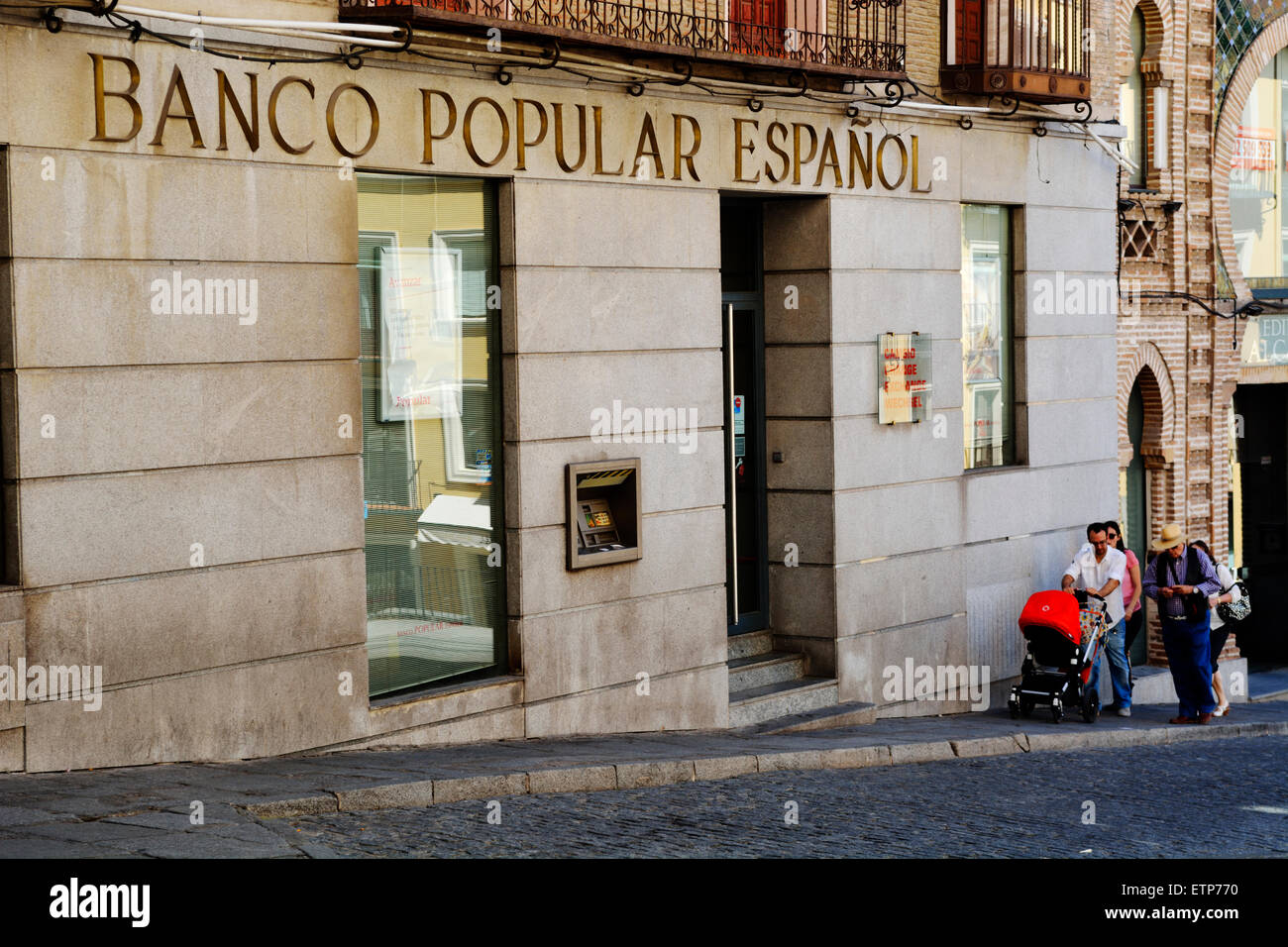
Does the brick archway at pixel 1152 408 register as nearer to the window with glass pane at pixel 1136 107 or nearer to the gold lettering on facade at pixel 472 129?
the window with glass pane at pixel 1136 107

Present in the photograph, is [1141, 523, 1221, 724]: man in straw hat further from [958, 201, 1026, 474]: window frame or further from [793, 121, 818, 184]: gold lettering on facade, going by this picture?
[793, 121, 818, 184]: gold lettering on facade

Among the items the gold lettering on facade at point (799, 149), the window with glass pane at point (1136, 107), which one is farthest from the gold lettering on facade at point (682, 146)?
the window with glass pane at point (1136, 107)

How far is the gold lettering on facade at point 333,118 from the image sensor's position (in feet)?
35.5

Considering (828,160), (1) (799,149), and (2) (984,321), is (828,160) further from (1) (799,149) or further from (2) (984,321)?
(2) (984,321)

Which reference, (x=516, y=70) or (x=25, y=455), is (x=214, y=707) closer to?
(x=25, y=455)

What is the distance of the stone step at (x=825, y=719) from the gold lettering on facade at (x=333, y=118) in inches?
221

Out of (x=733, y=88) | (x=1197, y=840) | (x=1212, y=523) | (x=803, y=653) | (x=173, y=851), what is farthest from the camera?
(x=1212, y=523)

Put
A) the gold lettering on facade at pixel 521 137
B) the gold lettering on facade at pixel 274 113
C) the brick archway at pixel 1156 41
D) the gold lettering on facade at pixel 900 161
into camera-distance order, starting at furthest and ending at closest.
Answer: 1. the brick archway at pixel 1156 41
2. the gold lettering on facade at pixel 900 161
3. the gold lettering on facade at pixel 521 137
4. the gold lettering on facade at pixel 274 113

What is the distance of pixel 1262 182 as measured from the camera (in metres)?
21.8

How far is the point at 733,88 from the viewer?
13.6m

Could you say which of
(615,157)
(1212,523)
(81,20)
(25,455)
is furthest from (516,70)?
(1212,523)

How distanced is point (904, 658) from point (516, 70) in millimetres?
6598

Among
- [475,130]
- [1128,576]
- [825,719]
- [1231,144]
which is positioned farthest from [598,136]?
[1231,144]

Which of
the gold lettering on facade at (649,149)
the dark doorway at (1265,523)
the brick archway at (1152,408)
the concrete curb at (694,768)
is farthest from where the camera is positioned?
the dark doorway at (1265,523)
